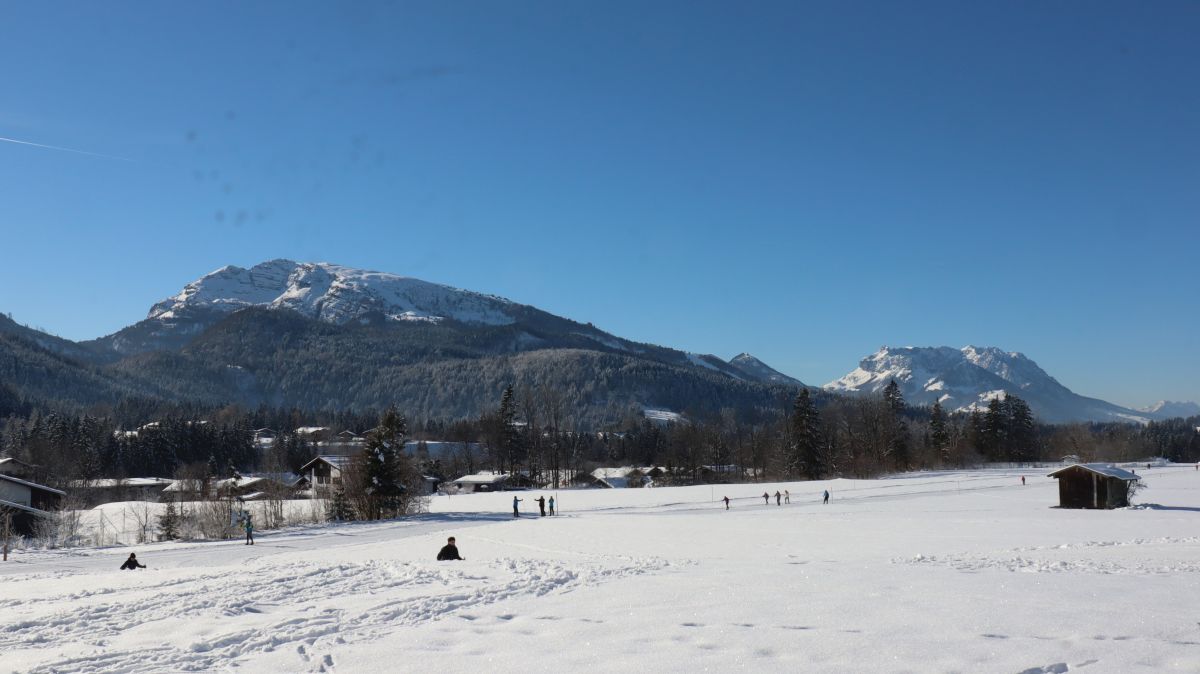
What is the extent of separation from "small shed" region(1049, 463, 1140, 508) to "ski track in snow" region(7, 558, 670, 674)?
38.0m

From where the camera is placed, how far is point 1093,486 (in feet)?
158

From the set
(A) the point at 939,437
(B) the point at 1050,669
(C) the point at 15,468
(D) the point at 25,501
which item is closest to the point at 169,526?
(D) the point at 25,501

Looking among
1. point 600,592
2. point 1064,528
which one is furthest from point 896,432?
point 600,592

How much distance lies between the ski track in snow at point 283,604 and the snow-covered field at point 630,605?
0.22 ft

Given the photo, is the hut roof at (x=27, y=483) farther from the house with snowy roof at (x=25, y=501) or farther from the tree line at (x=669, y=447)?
the tree line at (x=669, y=447)

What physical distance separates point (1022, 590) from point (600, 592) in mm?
8335

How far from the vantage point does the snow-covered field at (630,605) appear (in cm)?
983

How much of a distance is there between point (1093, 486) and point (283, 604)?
49.8 metres

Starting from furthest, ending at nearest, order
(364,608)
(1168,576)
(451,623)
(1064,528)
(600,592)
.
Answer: (1064,528) < (1168,576) < (600,592) < (364,608) < (451,623)

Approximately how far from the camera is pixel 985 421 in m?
115

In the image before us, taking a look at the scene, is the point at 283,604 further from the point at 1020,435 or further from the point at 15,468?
the point at 1020,435

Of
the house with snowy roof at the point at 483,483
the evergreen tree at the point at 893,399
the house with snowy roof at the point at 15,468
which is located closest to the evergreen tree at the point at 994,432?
the evergreen tree at the point at 893,399

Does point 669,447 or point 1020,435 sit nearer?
point 1020,435

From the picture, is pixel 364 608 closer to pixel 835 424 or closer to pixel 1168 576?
pixel 1168 576
